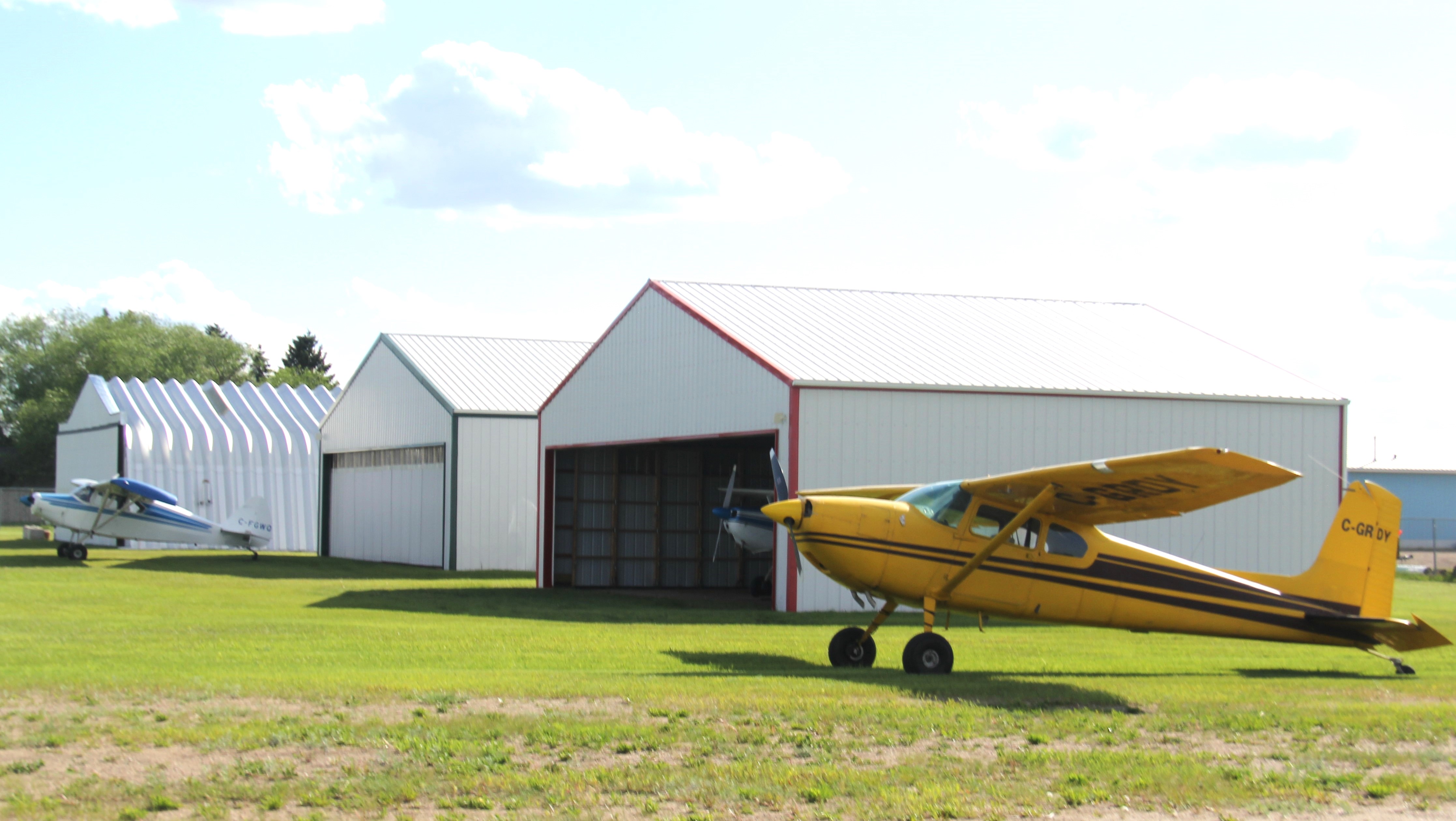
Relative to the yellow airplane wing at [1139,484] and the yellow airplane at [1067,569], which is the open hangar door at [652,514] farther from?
the yellow airplane wing at [1139,484]

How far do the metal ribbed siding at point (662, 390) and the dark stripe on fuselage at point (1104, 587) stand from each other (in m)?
8.79

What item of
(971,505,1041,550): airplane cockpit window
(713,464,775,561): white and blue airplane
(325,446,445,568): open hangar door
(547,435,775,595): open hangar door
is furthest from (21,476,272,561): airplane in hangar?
(971,505,1041,550): airplane cockpit window

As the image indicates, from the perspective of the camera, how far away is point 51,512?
36.6 meters

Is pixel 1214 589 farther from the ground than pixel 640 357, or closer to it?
closer to it

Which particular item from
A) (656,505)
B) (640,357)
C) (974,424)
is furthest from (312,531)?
(974,424)

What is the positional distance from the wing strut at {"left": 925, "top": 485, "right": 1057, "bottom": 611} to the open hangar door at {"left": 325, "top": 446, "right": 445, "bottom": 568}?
78.9 ft

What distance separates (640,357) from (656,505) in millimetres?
6715

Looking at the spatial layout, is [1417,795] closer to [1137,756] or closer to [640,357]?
[1137,756]

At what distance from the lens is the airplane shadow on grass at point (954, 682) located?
35.8 feet

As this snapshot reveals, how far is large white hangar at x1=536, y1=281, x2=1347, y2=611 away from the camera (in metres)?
22.5

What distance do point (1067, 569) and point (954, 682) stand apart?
195 centimetres

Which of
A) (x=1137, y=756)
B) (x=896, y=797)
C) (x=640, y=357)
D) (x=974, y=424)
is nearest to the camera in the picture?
(x=896, y=797)

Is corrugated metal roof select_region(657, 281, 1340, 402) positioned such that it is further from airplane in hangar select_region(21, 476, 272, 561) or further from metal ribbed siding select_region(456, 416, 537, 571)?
airplane in hangar select_region(21, 476, 272, 561)

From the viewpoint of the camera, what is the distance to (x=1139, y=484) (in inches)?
475
